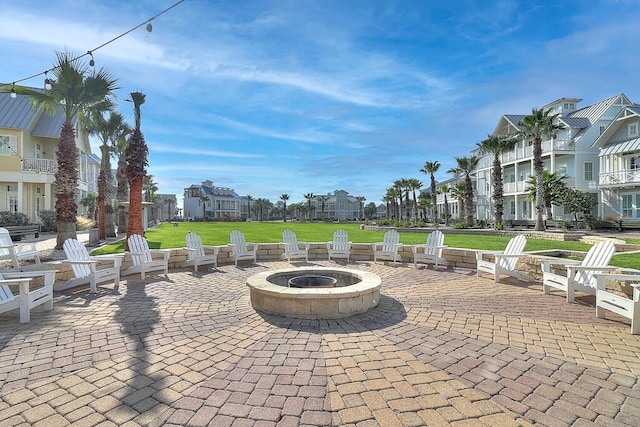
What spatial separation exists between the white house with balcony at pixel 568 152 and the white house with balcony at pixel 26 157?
3744 cm

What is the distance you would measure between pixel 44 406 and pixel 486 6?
1099cm

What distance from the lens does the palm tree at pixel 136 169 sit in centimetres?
1178

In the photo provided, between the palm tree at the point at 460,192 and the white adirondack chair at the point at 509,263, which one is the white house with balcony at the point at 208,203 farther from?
the white adirondack chair at the point at 509,263

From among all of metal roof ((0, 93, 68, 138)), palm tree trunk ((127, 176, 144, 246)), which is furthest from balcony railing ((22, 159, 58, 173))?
palm tree trunk ((127, 176, 144, 246))

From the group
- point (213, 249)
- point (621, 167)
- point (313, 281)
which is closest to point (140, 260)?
point (213, 249)

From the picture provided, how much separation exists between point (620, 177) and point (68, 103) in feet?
116

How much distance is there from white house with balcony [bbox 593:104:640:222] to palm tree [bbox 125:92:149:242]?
31.4 m

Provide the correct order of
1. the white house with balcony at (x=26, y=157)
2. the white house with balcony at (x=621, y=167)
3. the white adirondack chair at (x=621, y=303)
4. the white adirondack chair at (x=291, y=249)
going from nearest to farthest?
the white adirondack chair at (x=621, y=303)
the white adirondack chair at (x=291, y=249)
the white house with balcony at (x=26, y=157)
the white house with balcony at (x=621, y=167)

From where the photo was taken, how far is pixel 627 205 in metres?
26.4

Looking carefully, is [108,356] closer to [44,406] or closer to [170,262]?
[44,406]

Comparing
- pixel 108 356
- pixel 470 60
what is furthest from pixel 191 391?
pixel 470 60

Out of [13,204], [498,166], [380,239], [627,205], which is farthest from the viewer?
[498,166]

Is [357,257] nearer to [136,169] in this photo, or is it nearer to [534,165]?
[136,169]

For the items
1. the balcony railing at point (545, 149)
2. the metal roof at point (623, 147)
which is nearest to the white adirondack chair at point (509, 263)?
the metal roof at point (623, 147)
